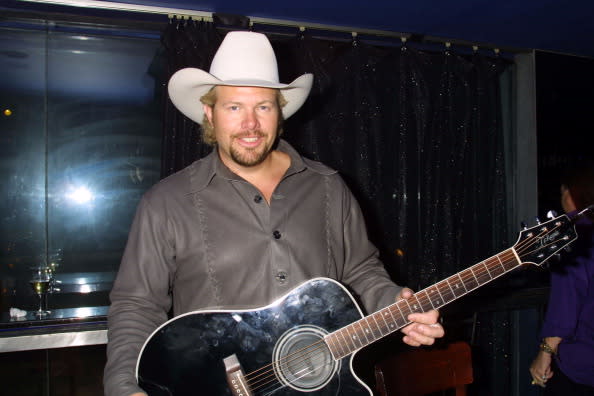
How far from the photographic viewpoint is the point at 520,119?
3.81m

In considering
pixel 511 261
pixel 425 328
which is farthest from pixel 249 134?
pixel 511 261

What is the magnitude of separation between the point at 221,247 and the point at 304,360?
1.69 ft

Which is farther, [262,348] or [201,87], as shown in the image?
[201,87]

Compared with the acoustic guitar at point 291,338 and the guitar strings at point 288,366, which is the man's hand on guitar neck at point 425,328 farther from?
the guitar strings at point 288,366

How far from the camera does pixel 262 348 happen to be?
1502 millimetres

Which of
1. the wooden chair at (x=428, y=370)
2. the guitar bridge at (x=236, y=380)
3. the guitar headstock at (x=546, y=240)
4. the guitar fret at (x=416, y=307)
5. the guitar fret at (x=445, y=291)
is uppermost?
the guitar headstock at (x=546, y=240)

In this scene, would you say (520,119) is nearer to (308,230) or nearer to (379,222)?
(379,222)

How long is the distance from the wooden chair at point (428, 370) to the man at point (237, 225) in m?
0.47

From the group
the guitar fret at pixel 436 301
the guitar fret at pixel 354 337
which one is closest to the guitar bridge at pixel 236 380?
the guitar fret at pixel 354 337

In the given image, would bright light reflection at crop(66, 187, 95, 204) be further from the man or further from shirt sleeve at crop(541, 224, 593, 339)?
shirt sleeve at crop(541, 224, 593, 339)

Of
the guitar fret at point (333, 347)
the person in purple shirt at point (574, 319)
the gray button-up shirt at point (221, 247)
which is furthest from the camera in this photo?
the person in purple shirt at point (574, 319)

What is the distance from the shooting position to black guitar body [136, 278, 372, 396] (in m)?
1.44

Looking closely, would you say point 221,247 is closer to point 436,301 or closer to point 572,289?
point 436,301

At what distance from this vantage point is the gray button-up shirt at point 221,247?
1646 millimetres
